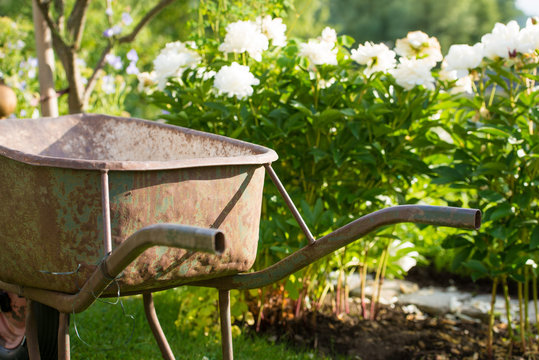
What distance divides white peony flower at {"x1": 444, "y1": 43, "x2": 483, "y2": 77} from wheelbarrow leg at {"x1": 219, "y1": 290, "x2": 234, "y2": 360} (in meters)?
1.25

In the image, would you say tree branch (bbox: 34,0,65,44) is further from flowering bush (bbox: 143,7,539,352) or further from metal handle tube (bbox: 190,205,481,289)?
metal handle tube (bbox: 190,205,481,289)

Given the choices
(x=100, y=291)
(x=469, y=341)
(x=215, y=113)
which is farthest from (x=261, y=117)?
(x=469, y=341)

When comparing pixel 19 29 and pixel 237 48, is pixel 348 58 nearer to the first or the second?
pixel 237 48

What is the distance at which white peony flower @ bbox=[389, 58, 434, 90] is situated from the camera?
226cm

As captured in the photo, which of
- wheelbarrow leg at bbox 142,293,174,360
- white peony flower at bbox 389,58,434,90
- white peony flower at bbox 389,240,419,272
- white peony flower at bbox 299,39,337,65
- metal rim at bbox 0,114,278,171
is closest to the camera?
metal rim at bbox 0,114,278,171

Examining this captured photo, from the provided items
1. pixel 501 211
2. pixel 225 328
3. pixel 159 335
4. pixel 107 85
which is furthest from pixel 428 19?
pixel 225 328

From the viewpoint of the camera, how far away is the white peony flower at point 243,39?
233 centimetres

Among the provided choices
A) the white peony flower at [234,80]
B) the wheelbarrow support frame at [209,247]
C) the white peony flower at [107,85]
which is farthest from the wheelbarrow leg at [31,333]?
the white peony flower at [107,85]

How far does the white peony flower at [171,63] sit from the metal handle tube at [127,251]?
1.18 metres

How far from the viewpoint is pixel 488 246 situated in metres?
2.44

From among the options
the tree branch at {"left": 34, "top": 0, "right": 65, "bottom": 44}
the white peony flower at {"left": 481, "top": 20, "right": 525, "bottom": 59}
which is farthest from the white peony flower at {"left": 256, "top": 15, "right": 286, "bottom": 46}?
the tree branch at {"left": 34, "top": 0, "right": 65, "bottom": 44}

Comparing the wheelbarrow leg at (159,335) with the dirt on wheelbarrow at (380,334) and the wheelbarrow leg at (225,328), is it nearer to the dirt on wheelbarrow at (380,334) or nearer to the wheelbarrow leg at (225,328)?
the wheelbarrow leg at (225,328)

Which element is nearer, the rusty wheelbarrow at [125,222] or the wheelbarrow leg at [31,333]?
the rusty wheelbarrow at [125,222]

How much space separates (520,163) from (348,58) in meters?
0.78
